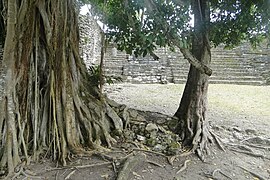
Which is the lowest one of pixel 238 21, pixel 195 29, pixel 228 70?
pixel 228 70

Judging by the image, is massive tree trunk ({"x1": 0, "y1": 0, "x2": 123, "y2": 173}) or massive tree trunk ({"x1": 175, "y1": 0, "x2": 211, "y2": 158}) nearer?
massive tree trunk ({"x1": 0, "y1": 0, "x2": 123, "y2": 173})

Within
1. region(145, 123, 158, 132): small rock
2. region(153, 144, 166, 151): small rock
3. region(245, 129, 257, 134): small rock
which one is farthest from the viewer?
region(245, 129, 257, 134): small rock

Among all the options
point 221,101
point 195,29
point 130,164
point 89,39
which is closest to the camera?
point 130,164

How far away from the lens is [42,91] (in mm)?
2744

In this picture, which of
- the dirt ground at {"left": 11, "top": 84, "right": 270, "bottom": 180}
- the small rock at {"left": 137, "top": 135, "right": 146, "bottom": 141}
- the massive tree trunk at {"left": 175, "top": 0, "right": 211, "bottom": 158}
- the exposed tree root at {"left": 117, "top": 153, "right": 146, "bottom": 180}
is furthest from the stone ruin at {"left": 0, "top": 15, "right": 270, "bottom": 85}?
the exposed tree root at {"left": 117, "top": 153, "right": 146, "bottom": 180}

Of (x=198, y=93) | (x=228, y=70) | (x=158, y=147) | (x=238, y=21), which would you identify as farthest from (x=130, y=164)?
(x=228, y=70)

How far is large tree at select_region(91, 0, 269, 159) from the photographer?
2.75m

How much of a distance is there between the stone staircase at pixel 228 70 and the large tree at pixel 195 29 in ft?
17.3

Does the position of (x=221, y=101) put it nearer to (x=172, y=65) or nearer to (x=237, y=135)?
(x=237, y=135)

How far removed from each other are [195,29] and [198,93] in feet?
2.50

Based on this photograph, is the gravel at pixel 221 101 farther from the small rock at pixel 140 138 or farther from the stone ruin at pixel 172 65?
the small rock at pixel 140 138

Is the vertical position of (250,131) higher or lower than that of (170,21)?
lower

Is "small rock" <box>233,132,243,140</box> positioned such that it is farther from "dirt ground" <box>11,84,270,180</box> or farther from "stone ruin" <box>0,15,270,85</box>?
"stone ruin" <box>0,15,270,85</box>

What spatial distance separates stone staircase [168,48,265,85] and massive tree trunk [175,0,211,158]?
5434 mm
